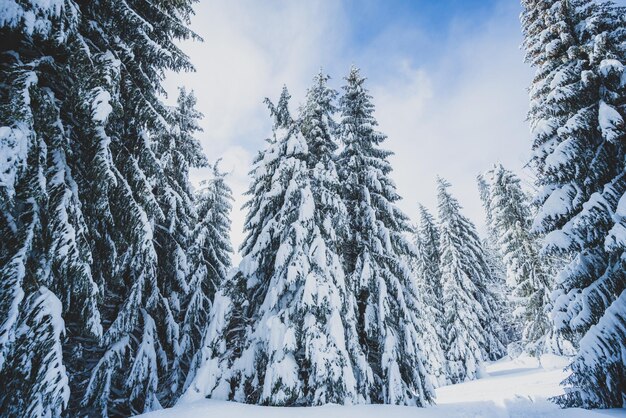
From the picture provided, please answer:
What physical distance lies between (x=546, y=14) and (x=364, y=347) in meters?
13.3

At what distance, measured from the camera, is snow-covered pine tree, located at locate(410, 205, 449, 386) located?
27562 mm

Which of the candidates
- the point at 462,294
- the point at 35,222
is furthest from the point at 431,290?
the point at 35,222

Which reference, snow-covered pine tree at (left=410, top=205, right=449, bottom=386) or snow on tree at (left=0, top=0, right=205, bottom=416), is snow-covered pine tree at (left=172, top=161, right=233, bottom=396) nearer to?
snow on tree at (left=0, top=0, right=205, bottom=416)

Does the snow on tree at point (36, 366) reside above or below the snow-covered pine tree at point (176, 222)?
below

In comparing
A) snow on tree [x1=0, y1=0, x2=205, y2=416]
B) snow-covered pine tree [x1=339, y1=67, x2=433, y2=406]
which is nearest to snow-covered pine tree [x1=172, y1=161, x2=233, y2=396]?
snow on tree [x1=0, y1=0, x2=205, y2=416]

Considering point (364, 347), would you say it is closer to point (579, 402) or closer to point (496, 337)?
point (579, 402)

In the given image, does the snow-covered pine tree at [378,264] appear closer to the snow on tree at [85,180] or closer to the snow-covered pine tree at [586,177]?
the snow-covered pine tree at [586,177]

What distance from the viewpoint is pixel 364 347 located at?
12.1 m

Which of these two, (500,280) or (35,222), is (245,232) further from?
(500,280)

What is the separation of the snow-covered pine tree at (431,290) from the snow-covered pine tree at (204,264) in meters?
17.9

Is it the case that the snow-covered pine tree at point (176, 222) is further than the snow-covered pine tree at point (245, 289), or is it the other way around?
the snow-covered pine tree at point (176, 222)

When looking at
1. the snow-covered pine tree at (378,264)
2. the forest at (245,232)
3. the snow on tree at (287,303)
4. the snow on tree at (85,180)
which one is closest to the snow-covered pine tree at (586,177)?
Answer: the forest at (245,232)

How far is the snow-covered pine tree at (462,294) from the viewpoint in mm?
26641

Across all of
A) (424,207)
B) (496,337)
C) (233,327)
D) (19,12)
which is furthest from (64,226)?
(496,337)
